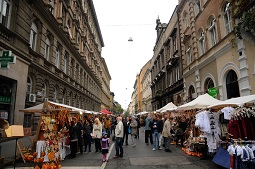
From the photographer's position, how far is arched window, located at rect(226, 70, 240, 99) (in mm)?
13211

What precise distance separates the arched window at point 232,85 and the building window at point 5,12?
595 inches

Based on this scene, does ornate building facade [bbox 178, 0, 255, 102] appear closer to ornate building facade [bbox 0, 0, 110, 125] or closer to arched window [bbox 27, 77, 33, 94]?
ornate building facade [bbox 0, 0, 110, 125]

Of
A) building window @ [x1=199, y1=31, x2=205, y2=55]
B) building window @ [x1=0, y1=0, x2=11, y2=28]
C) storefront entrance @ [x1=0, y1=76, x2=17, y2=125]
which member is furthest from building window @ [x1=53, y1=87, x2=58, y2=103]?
building window @ [x1=199, y1=31, x2=205, y2=55]

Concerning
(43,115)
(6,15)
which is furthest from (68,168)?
(6,15)

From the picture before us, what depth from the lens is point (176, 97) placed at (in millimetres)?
27172

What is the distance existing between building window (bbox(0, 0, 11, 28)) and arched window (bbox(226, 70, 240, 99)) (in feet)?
49.6

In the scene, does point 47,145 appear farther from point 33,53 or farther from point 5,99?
point 33,53

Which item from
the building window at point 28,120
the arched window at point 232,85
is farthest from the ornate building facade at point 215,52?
the building window at point 28,120

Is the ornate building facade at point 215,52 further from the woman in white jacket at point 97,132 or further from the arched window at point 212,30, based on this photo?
the woman in white jacket at point 97,132

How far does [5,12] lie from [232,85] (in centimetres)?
1553

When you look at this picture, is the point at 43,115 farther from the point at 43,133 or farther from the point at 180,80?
the point at 180,80

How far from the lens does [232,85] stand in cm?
1373

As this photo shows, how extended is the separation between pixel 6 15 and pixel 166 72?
1011 inches

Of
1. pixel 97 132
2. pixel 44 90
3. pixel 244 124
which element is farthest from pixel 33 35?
pixel 244 124
